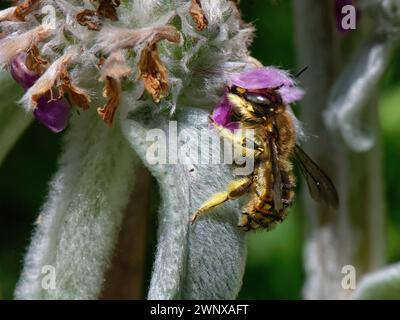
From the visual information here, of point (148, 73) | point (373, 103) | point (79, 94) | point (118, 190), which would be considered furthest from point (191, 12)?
point (373, 103)

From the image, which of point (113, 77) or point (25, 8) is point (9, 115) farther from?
point (113, 77)

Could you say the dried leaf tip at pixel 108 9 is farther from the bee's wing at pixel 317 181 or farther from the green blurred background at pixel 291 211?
the green blurred background at pixel 291 211

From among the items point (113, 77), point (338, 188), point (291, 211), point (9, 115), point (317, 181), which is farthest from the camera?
point (291, 211)

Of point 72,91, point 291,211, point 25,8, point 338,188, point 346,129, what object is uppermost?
point 25,8

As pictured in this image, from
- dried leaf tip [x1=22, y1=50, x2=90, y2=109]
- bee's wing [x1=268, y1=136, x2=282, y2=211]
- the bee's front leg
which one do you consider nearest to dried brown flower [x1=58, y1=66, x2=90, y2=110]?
dried leaf tip [x1=22, y1=50, x2=90, y2=109]

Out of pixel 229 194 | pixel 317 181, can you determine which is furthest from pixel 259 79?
pixel 317 181

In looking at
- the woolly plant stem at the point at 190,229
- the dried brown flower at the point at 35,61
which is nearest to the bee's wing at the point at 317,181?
the woolly plant stem at the point at 190,229

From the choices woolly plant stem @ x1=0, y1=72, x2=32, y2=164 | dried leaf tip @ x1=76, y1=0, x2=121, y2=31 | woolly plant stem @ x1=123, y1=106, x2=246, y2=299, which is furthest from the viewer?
woolly plant stem @ x1=0, y1=72, x2=32, y2=164

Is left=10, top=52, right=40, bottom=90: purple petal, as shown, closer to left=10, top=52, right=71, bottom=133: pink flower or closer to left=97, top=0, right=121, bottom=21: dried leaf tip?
left=10, top=52, right=71, bottom=133: pink flower
